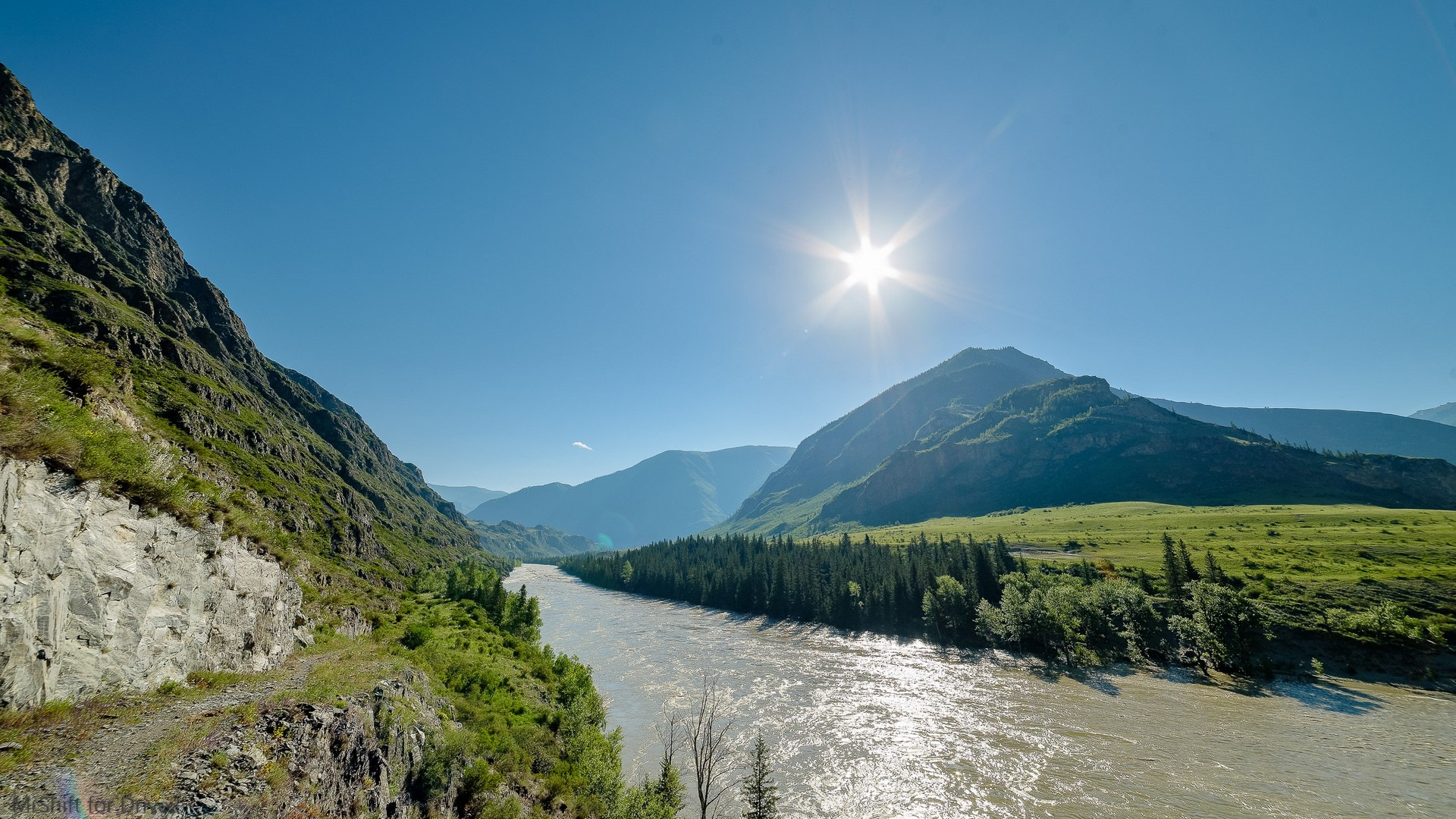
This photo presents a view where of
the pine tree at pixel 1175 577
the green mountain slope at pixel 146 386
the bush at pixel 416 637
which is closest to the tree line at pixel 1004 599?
the pine tree at pixel 1175 577

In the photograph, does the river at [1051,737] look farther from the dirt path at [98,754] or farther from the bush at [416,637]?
the dirt path at [98,754]

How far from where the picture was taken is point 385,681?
→ 753 inches

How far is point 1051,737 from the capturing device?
136ft

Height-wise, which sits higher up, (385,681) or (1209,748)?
(385,681)

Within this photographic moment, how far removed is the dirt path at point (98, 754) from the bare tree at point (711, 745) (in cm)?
1957

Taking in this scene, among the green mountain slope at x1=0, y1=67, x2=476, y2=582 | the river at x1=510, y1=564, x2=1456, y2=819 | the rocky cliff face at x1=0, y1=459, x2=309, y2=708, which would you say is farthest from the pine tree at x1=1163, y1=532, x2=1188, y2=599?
the green mountain slope at x1=0, y1=67, x2=476, y2=582

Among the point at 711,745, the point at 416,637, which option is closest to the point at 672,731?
the point at 711,745

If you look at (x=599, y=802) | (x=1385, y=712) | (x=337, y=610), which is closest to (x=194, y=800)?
(x=599, y=802)

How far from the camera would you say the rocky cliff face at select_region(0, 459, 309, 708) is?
10.4m

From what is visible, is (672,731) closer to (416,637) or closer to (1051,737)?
(416,637)

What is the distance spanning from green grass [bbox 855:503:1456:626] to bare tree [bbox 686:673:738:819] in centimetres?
7676

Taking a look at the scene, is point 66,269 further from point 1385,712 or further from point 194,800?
point 1385,712

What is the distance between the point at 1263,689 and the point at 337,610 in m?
89.5

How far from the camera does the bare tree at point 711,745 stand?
29.3 meters
